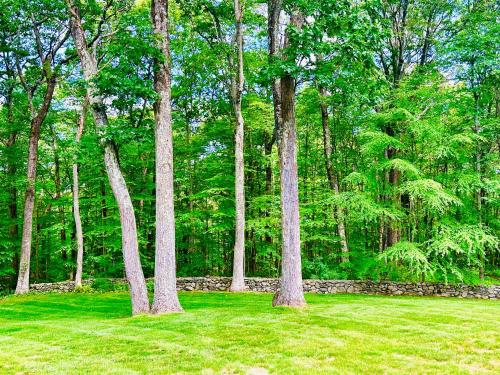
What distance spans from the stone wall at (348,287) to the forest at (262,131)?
16.4 inches

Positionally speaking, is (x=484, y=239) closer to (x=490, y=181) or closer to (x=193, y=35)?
(x=490, y=181)

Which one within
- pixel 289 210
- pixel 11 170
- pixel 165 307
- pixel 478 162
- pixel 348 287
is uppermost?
pixel 11 170

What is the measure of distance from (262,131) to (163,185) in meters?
11.2

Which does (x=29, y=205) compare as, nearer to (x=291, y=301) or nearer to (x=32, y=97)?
(x=32, y=97)

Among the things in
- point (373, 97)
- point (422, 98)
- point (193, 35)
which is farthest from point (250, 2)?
point (373, 97)

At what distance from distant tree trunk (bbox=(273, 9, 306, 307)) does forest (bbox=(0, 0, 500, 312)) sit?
3 centimetres

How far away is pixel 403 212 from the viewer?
14.5 m

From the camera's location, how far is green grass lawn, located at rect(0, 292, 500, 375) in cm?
485

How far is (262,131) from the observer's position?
65.1ft

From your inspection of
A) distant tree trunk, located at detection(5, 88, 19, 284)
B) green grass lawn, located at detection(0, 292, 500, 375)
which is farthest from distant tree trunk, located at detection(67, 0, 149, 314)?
distant tree trunk, located at detection(5, 88, 19, 284)

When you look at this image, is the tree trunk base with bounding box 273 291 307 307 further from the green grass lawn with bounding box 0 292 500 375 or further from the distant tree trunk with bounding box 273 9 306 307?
the green grass lawn with bounding box 0 292 500 375

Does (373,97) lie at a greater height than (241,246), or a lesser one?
greater

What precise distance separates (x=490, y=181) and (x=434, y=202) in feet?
6.66

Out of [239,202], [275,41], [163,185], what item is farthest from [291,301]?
[239,202]
